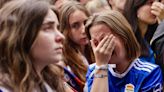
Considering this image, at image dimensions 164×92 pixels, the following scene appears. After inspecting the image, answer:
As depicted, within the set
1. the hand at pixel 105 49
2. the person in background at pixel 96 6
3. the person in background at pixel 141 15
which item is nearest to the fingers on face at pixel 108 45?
the hand at pixel 105 49

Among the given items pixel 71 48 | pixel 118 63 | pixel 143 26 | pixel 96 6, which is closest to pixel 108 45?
pixel 118 63

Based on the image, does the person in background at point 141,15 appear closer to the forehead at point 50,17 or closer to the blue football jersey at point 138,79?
the blue football jersey at point 138,79

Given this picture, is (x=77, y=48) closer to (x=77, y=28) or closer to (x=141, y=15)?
(x=77, y=28)

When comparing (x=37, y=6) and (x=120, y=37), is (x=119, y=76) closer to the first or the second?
(x=120, y=37)

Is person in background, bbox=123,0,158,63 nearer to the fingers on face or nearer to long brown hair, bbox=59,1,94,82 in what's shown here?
long brown hair, bbox=59,1,94,82

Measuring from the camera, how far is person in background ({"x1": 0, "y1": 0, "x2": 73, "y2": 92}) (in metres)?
1.54

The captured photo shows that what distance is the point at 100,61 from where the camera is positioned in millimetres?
2016

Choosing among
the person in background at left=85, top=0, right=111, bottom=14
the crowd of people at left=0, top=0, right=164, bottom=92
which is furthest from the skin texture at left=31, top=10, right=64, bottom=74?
the person in background at left=85, top=0, right=111, bottom=14

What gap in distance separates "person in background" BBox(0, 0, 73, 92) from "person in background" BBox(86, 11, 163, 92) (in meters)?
0.47

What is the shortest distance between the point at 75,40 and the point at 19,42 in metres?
1.32

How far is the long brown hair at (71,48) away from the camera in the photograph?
272 centimetres

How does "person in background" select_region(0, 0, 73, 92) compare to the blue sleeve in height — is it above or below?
above

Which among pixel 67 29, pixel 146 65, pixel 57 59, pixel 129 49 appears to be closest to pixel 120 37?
pixel 129 49

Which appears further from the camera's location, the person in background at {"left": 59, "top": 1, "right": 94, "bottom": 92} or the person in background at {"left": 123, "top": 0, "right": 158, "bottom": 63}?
the person in background at {"left": 123, "top": 0, "right": 158, "bottom": 63}
